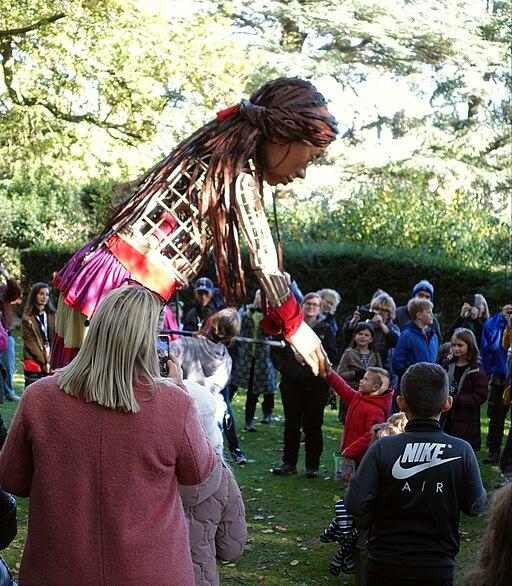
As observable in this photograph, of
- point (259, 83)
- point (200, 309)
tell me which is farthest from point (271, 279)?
point (259, 83)

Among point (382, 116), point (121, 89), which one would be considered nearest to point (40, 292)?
point (121, 89)

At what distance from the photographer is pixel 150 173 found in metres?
4.61

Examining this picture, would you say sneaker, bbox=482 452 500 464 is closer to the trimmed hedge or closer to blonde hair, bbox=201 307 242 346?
blonde hair, bbox=201 307 242 346

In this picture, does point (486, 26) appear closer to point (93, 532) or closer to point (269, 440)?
point (269, 440)

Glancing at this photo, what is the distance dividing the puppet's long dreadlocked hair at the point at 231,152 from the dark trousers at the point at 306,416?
4446mm

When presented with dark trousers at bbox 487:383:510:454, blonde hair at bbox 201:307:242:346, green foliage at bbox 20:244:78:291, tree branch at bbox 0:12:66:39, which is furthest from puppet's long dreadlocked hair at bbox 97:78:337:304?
green foliage at bbox 20:244:78:291

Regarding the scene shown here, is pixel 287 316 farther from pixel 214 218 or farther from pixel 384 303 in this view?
pixel 384 303

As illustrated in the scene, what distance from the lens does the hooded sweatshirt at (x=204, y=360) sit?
24.5 ft

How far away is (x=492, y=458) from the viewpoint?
9.55 metres

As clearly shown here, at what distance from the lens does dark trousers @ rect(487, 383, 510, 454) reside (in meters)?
9.68

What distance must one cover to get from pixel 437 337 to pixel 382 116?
73.9 ft

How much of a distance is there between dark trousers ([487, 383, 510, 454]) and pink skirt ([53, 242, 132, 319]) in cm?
617

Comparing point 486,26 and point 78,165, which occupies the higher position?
point 486,26

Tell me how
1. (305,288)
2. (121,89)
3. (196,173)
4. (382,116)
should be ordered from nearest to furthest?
(196,173) → (121,89) → (305,288) → (382,116)
